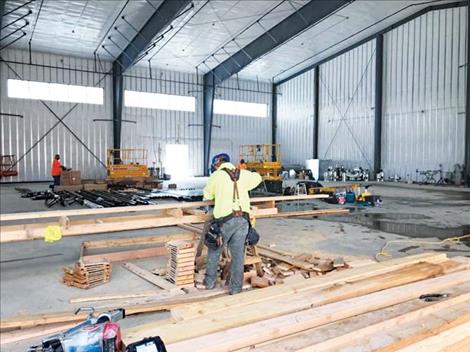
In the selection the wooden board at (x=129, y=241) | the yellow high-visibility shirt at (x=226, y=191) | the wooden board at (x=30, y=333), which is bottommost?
the wooden board at (x=30, y=333)

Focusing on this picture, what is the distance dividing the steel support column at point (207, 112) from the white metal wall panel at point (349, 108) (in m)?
7.49

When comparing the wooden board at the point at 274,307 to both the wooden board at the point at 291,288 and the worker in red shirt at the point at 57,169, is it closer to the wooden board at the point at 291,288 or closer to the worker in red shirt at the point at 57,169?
the wooden board at the point at 291,288

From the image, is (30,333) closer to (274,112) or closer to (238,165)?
(238,165)

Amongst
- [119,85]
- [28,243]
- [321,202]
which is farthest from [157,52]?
[28,243]

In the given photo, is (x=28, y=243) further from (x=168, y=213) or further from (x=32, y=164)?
(x=32, y=164)

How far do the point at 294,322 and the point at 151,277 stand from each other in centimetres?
348

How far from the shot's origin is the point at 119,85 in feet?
74.0

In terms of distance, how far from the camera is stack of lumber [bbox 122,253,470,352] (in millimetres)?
1934

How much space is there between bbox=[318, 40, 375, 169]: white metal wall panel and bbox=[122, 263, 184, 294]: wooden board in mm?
19483

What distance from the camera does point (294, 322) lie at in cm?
212

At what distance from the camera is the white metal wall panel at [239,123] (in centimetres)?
2723

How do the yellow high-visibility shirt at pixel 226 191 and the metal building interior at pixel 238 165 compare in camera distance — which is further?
the yellow high-visibility shirt at pixel 226 191

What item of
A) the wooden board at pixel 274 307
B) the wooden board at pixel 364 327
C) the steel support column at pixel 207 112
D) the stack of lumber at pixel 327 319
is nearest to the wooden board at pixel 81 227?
the stack of lumber at pixel 327 319

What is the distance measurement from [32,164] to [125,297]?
19.3m
